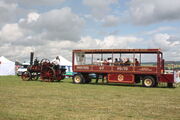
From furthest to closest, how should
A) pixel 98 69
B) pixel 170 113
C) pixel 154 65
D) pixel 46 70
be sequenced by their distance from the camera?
pixel 46 70 → pixel 98 69 → pixel 154 65 → pixel 170 113

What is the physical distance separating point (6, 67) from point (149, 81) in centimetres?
2570

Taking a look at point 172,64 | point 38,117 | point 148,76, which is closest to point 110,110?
point 38,117

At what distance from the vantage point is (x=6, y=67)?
38.5m

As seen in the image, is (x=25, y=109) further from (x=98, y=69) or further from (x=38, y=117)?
(x=98, y=69)

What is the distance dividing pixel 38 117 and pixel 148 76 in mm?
12415

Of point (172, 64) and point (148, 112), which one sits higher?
point (172, 64)

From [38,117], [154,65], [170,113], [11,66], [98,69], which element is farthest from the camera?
[11,66]

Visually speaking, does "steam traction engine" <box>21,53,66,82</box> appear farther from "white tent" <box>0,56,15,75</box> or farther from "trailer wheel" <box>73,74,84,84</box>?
"white tent" <box>0,56,15,75</box>

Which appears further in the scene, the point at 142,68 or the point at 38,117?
the point at 142,68

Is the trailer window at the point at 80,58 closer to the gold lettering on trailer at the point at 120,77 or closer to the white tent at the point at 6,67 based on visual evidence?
the gold lettering on trailer at the point at 120,77

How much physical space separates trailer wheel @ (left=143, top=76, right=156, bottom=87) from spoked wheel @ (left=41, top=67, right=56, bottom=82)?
25.0 ft

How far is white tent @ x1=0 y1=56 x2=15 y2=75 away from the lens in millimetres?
37938

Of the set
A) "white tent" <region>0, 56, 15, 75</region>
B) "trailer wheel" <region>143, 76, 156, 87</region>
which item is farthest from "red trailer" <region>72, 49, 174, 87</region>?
"white tent" <region>0, 56, 15, 75</region>

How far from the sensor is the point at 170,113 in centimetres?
775
